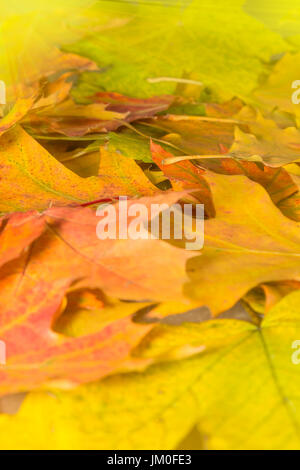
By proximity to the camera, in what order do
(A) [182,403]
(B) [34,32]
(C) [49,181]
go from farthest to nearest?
(B) [34,32], (C) [49,181], (A) [182,403]

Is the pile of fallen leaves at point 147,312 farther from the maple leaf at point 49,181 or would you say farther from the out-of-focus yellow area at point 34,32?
the out-of-focus yellow area at point 34,32

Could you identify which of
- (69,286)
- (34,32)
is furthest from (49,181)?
(34,32)

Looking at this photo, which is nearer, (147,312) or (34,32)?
(147,312)

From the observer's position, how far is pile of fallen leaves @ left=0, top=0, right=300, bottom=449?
0.65 ft

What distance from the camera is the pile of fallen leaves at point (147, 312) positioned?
199mm

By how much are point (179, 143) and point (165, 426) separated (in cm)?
27

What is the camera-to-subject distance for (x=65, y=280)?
0.24 meters

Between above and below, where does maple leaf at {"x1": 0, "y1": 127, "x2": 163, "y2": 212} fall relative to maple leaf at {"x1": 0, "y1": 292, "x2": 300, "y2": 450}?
above

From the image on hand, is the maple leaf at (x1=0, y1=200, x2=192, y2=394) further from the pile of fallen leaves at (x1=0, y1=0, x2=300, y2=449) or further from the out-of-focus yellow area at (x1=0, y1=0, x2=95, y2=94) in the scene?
the out-of-focus yellow area at (x1=0, y1=0, x2=95, y2=94)

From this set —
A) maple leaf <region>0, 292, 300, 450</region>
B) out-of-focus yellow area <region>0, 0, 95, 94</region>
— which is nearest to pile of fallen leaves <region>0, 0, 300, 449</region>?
maple leaf <region>0, 292, 300, 450</region>

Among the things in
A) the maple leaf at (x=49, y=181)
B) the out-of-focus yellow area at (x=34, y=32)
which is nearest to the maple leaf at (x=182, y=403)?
the maple leaf at (x=49, y=181)

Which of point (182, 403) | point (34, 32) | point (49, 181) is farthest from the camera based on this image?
point (34, 32)

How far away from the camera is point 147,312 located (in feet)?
0.80

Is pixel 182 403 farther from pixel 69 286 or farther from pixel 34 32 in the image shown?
pixel 34 32
